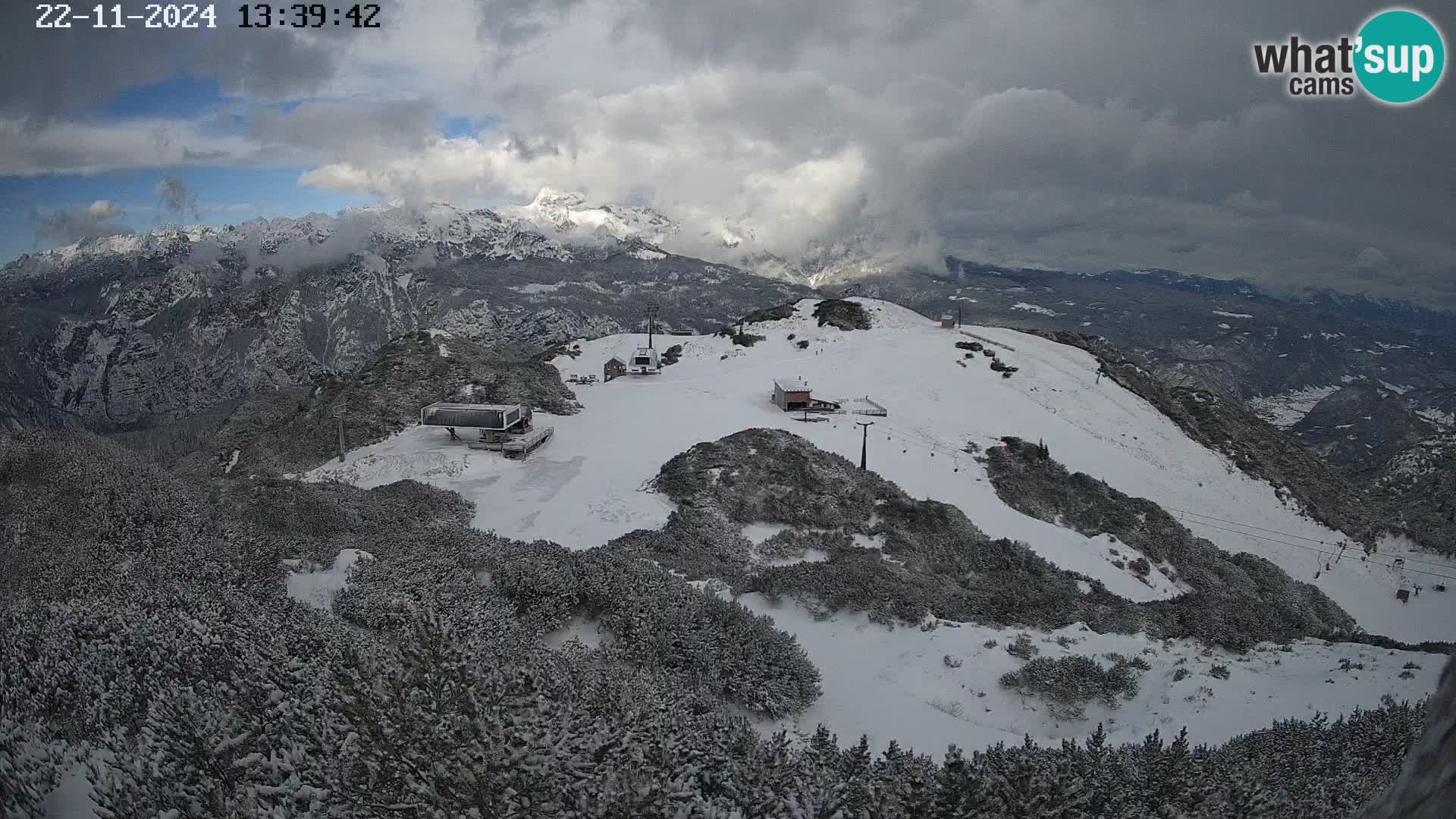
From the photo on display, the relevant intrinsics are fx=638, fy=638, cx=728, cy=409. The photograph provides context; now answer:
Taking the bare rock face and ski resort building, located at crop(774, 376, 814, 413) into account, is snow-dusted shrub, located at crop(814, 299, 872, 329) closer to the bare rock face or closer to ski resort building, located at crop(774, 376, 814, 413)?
ski resort building, located at crop(774, 376, 814, 413)

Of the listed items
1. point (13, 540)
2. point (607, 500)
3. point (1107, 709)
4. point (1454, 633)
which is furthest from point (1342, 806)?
point (1454, 633)

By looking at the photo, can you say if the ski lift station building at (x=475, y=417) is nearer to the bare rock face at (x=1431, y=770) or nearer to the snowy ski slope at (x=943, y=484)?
the snowy ski slope at (x=943, y=484)

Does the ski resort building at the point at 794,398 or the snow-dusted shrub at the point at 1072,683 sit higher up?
the snow-dusted shrub at the point at 1072,683

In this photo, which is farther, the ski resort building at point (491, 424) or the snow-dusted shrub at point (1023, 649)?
the ski resort building at point (491, 424)

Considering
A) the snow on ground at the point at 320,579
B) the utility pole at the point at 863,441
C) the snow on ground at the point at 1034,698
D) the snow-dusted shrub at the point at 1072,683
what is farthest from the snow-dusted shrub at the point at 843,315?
the snow on ground at the point at 320,579

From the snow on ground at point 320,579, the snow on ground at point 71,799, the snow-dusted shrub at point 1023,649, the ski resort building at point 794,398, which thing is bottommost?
the ski resort building at point 794,398

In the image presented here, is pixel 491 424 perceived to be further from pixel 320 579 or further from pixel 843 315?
pixel 843 315

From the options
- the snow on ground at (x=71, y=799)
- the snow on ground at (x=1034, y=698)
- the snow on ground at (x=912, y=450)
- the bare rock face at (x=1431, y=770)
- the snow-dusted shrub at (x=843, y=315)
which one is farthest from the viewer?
the snow-dusted shrub at (x=843, y=315)
